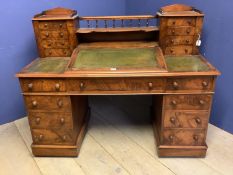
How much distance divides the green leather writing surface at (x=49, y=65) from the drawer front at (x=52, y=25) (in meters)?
0.24

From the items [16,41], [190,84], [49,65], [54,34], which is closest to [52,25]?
[54,34]

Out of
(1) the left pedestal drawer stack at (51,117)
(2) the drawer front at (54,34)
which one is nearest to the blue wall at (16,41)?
(2) the drawer front at (54,34)

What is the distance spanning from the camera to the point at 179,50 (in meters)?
1.80

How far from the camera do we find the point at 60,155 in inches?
69.5

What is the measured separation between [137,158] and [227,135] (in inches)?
33.3

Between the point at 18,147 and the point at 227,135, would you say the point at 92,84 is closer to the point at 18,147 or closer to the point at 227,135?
the point at 18,147

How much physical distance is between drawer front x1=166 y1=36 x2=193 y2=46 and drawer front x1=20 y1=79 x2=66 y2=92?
887mm

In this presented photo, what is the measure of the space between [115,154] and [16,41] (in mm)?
1317

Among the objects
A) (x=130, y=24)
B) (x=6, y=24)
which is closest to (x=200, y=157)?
(x=130, y=24)

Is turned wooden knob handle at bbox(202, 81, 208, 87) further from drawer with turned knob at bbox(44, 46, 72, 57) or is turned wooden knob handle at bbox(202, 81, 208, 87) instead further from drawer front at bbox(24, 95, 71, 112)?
drawer with turned knob at bbox(44, 46, 72, 57)

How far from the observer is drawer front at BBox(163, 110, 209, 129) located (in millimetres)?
1592

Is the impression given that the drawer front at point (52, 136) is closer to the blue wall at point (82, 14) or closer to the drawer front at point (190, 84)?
the blue wall at point (82, 14)

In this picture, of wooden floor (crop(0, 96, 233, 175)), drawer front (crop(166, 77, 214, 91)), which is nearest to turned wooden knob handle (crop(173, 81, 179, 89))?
drawer front (crop(166, 77, 214, 91))

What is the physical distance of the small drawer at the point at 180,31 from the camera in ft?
5.68
